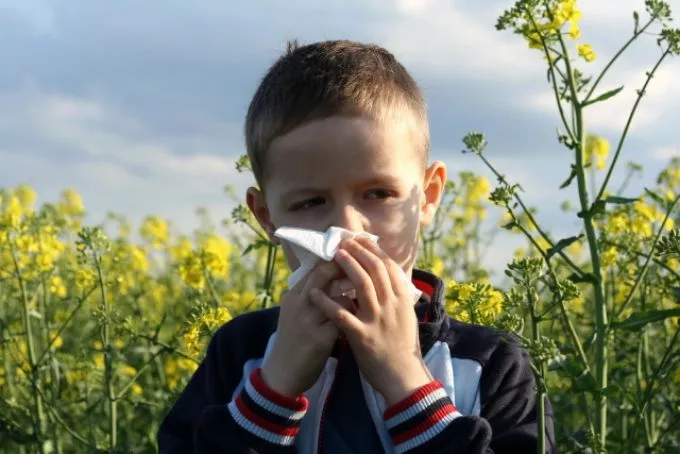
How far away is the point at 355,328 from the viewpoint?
6.98ft

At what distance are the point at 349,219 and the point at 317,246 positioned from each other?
96mm

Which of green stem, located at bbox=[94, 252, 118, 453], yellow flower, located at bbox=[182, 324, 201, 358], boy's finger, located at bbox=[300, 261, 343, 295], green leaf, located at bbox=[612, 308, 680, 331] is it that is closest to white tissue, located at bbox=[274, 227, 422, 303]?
boy's finger, located at bbox=[300, 261, 343, 295]

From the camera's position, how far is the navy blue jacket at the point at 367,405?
2164 millimetres

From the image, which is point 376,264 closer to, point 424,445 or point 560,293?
point 424,445

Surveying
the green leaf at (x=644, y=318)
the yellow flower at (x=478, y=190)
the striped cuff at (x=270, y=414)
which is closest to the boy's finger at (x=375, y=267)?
the striped cuff at (x=270, y=414)

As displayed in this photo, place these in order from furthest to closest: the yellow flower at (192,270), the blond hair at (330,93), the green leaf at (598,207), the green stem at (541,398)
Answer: the yellow flower at (192,270)
the green leaf at (598,207)
the blond hair at (330,93)
the green stem at (541,398)

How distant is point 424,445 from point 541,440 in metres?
0.22

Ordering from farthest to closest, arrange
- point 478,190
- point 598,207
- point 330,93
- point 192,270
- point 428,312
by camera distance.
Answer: point 478,190 → point 192,270 → point 598,207 → point 428,312 → point 330,93

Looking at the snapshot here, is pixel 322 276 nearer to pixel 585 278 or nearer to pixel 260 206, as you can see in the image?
pixel 260 206

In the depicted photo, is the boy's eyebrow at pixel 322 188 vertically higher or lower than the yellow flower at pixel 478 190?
lower

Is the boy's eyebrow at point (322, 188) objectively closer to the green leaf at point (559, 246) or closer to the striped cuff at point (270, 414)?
the striped cuff at point (270, 414)

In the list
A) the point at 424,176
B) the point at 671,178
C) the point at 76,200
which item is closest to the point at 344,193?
the point at 424,176

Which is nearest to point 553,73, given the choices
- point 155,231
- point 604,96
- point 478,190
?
point 604,96

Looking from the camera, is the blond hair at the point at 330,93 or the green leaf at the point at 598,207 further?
the green leaf at the point at 598,207
